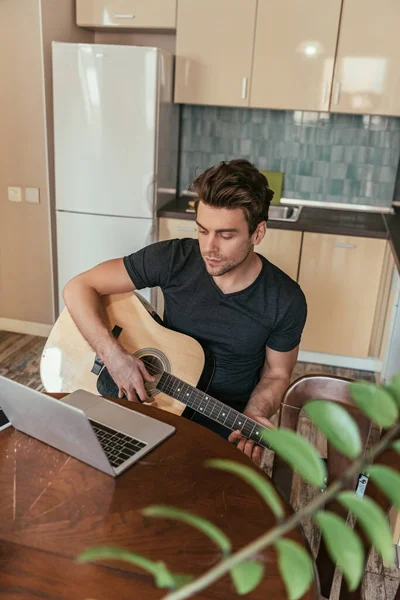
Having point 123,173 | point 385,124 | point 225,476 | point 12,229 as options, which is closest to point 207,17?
point 123,173

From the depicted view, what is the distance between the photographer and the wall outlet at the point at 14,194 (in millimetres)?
3396

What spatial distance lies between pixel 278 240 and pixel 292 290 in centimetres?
152

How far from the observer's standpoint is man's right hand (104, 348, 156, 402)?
161 centimetres

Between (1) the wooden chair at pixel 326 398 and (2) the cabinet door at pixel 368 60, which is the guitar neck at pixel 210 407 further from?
(2) the cabinet door at pixel 368 60

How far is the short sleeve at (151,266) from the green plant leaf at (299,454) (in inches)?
57.5

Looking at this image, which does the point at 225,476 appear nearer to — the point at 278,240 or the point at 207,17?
the point at 278,240

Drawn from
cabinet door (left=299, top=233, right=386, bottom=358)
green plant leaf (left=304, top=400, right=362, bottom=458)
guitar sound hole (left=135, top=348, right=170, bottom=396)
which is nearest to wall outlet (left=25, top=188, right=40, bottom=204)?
cabinet door (left=299, top=233, right=386, bottom=358)

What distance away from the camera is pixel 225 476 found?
1.15 metres

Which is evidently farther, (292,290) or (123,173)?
(123,173)

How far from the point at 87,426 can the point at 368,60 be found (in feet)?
9.03

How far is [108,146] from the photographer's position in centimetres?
317

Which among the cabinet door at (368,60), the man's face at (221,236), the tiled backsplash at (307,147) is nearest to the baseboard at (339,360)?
the tiled backsplash at (307,147)

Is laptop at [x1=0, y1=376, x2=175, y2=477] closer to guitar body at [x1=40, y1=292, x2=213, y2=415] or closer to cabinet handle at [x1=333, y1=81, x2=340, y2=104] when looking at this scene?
guitar body at [x1=40, y1=292, x2=213, y2=415]

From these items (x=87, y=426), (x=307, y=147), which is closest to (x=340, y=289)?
(x=307, y=147)
